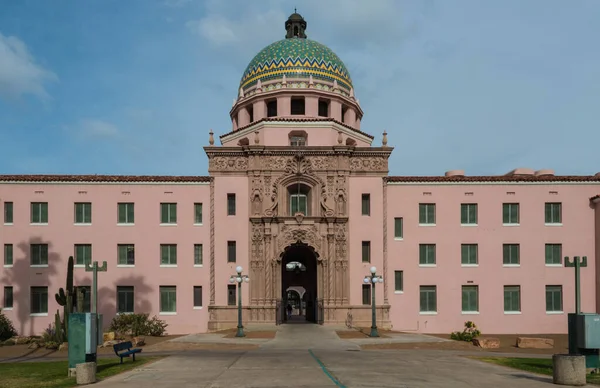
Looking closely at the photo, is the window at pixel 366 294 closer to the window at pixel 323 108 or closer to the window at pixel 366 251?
the window at pixel 366 251

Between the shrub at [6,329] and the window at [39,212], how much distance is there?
286 inches

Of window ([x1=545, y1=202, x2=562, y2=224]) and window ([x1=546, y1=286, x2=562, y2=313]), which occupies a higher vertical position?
window ([x1=545, y1=202, x2=562, y2=224])

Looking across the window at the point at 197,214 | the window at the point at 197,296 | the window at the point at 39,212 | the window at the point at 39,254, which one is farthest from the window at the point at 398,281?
the window at the point at 39,212

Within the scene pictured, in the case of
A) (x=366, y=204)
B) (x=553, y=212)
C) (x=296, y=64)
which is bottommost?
(x=553, y=212)

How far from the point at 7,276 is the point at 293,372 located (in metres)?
31.5

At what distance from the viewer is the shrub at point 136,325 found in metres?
41.4

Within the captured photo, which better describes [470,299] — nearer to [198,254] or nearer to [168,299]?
Answer: [198,254]

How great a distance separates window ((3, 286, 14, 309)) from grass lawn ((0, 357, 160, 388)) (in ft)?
62.0

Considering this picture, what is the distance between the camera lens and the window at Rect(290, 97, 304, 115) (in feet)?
168

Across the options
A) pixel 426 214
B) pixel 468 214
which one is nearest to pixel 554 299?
pixel 468 214

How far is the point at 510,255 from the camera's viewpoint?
150ft

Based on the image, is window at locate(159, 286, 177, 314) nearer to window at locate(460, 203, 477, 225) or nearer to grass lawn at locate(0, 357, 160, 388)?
grass lawn at locate(0, 357, 160, 388)

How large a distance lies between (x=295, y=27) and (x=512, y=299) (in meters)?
31.6

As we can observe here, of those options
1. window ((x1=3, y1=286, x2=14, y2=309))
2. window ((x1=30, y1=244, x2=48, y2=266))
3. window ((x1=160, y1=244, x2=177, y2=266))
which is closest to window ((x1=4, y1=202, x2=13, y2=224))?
window ((x1=30, y1=244, x2=48, y2=266))
